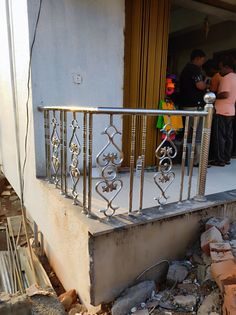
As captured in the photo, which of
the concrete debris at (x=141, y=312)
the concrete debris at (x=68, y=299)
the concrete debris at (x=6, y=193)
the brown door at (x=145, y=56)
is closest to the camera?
the concrete debris at (x=141, y=312)

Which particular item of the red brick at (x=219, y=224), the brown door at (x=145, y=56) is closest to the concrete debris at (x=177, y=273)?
the red brick at (x=219, y=224)

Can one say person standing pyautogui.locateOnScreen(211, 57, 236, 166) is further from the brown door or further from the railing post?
the railing post

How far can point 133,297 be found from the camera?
168 centimetres

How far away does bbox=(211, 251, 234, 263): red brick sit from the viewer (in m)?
1.65

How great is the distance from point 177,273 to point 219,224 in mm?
511

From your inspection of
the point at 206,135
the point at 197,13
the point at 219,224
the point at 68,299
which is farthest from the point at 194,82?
the point at 68,299

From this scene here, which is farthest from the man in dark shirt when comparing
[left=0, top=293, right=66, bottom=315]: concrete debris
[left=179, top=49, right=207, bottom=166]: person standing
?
[left=0, top=293, right=66, bottom=315]: concrete debris

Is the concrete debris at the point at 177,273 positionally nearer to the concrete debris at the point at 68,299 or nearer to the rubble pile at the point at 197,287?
the rubble pile at the point at 197,287

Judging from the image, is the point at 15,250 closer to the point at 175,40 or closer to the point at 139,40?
the point at 139,40

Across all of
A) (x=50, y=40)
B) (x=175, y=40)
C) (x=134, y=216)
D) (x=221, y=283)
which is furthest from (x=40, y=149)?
(x=175, y=40)

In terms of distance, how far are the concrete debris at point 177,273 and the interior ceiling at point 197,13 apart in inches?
117

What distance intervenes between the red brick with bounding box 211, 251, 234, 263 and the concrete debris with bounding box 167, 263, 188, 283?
0.88 feet

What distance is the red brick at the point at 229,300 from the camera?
135 centimetres

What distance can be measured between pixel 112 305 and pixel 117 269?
0.23 meters
